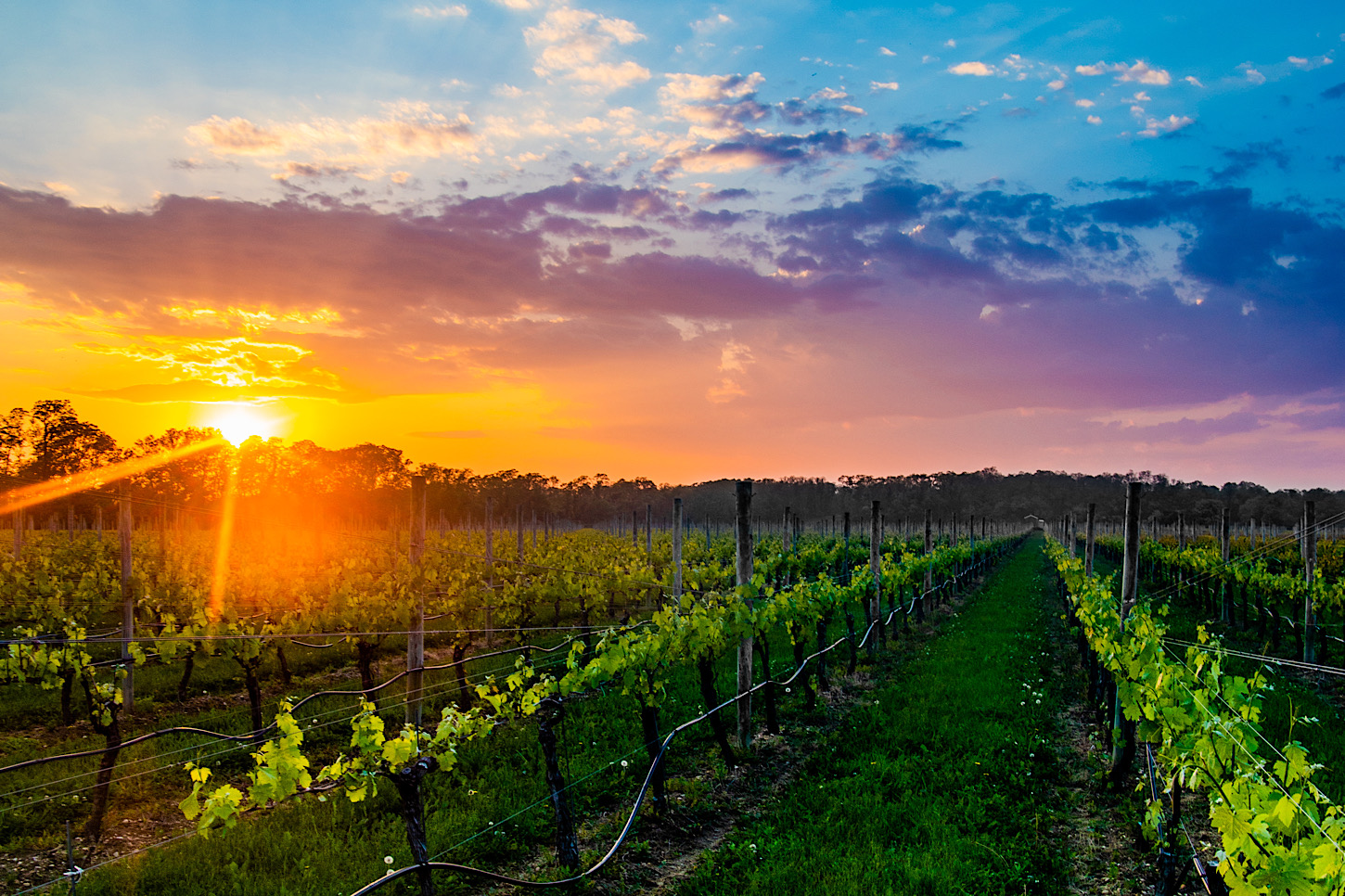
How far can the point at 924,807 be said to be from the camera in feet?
21.5

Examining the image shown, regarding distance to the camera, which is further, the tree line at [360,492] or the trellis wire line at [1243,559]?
A: the tree line at [360,492]

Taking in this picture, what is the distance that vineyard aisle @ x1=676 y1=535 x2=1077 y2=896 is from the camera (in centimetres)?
537

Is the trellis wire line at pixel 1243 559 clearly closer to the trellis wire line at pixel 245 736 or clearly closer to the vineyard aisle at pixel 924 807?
the vineyard aisle at pixel 924 807

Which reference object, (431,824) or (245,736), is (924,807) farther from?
(245,736)

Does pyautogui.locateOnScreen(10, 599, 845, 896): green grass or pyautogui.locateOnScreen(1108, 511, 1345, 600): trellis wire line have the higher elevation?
pyautogui.locateOnScreen(1108, 511, 1345, 600): trellis wire line

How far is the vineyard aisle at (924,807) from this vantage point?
17.6ft

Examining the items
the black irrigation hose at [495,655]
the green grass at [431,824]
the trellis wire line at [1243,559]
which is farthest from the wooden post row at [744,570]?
the trellis wire line at [1243,559]

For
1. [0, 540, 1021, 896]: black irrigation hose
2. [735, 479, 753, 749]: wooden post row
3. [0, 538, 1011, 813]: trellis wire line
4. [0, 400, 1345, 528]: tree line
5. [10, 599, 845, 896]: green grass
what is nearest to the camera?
[0, 540, 1021, 896]: black irrigation hose

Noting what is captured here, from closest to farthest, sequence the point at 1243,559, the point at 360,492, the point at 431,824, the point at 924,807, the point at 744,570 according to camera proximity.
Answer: the point at 431,824, the point at 924,807, the point at 744,570, the point at 1243,559, the point at 360,492

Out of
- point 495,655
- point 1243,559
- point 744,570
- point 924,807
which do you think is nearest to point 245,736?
point 744,570

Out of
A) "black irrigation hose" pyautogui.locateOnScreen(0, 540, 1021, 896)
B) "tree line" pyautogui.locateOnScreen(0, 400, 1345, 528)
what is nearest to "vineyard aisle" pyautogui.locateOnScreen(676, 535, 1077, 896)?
"black irrigation hose" pyautogui.locateOnScreen(0, 540, 1021, 896)

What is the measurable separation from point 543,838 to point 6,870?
4.41m

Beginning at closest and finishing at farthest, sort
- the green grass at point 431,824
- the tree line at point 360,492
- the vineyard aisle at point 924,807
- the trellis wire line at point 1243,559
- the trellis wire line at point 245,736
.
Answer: the trellis wire line at point 245,736 → the vineyard aisle at point 924,807 → the green grass at point 431,824 → the trellis wire line at point 1243,559 → the tree line at point 360,492

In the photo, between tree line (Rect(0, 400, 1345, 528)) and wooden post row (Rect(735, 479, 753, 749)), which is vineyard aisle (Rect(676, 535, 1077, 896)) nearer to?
wooden post row (Rect(735, 479, 753, 749))
